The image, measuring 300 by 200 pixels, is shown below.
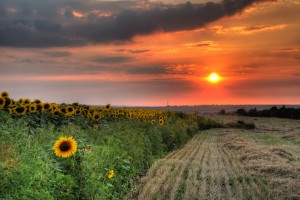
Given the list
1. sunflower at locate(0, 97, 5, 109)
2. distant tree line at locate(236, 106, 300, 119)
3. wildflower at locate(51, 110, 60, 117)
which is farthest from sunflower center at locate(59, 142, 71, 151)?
distant tree line at locate(236, 106, 300, 119)

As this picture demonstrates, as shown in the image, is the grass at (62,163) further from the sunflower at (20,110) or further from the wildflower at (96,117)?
the wildflower at (96,117)

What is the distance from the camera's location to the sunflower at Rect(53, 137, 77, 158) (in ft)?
26.9

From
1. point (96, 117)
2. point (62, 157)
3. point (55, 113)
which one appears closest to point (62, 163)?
point (62, 157)

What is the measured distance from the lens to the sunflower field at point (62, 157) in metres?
6.30

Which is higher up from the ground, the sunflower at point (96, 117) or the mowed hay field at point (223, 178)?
the sunflower at point (96, 117)

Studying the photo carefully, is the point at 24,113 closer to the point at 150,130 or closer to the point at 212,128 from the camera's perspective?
the point at 150,130

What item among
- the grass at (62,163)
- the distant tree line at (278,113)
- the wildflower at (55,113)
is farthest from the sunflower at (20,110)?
the distant tree line at (278,113)

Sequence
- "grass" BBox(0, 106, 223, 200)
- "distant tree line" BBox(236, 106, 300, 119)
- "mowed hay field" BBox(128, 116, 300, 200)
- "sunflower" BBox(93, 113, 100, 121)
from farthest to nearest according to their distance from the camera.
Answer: "distant tree line" BBox(236, 106, 300, 119) → "sunflower" BBox(93, 113, 100, 121) → "mowed hay field" BBox(128, 116, 300, 200) → "grass" BBox(0, 106, 223, 200)

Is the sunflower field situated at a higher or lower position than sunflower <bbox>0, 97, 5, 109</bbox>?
lower

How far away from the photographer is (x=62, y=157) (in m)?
8.37

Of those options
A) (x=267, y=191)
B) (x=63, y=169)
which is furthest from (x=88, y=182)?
(x=267, y=191)

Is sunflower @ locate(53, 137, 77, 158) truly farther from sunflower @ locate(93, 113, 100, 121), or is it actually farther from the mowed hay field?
sunflower @ locate(93, 113, 100, 121)

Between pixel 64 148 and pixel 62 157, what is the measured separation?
8.1 inches

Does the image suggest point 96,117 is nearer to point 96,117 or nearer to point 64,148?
point 96,117
